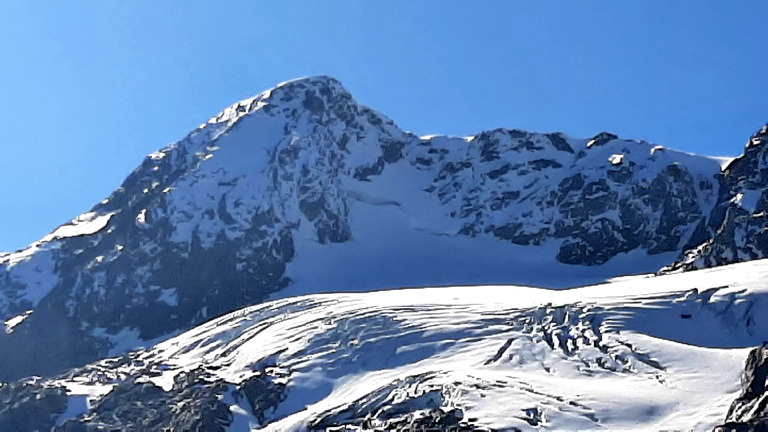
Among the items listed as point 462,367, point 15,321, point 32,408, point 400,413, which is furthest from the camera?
point 15,321

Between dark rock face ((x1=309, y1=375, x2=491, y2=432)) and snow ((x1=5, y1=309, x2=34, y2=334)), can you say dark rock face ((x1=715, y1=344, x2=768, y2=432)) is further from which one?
snow ((x1=5, y1=309, x2=34, y2=334))

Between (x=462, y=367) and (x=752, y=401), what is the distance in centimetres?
3284

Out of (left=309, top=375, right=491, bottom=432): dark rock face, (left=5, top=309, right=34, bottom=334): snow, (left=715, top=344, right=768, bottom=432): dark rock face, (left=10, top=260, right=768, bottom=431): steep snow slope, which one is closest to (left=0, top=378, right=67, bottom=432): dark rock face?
(left=10, top=260, right=768, bottom=431): steep snow slope

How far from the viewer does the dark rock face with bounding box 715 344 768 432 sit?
2864 inches

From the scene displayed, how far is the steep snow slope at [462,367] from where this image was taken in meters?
90.8

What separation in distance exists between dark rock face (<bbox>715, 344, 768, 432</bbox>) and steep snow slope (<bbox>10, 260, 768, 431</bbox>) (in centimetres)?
205

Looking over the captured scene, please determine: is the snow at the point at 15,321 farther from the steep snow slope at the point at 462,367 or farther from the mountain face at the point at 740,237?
the mountain face at the point at 740,237

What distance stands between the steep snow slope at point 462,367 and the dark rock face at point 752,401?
2.05 m

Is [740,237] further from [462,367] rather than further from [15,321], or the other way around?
[15,321]

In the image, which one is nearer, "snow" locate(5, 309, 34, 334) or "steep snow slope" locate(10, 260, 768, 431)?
"steep snow slope" locate(10, 260, 768, 431)

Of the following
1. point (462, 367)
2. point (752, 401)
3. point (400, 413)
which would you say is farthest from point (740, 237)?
point (752, 401)

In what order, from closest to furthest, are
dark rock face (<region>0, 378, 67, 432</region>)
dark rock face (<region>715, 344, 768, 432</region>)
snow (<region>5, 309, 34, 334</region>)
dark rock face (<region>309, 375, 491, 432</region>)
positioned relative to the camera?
dark rock face (<region>715, 344, 768, 432</region>) → dark rock face (<region>309, 375, 491, 432</region>) → dark rock face (<region>0, 378, 67, 432</region>) → snow (<region>5, 309, 34, 334</region>)

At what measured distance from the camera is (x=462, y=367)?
10694 centimetres

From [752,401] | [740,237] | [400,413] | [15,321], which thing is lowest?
[752,401]
